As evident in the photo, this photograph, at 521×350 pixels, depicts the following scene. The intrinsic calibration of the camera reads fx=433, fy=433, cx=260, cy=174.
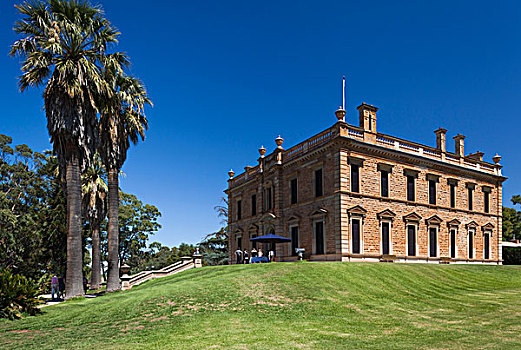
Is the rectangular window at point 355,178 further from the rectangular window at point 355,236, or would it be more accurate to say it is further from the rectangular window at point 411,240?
the rectangular window at point 411,240

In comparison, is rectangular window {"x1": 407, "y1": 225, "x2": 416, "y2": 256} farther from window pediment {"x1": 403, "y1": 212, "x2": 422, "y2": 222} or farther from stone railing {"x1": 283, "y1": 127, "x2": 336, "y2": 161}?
stone railing {"x1": 283, "y1": 127, "x2": 336, "y2": 161}

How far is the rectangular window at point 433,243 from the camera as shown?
33194 millimetres

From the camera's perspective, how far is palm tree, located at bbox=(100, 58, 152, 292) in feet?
87.6

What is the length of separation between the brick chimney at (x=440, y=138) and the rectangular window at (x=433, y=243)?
270 inches

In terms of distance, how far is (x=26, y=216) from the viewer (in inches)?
1437

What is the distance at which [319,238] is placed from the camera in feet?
101

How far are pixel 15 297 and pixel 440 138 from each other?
104ft

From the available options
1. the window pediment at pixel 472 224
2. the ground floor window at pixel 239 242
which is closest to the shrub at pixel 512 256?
the window pediment at pixel 472 224

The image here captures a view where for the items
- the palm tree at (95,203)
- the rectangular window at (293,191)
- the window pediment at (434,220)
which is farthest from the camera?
the rectangular window at (293,191)

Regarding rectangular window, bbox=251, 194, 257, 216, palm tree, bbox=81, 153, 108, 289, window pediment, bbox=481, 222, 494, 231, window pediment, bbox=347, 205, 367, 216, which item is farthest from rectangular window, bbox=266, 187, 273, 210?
window pediment, bbox=481, 222, 494, 231

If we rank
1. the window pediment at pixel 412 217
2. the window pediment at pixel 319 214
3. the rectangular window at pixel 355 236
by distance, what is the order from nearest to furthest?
the rectangular window at pixel 355 236 < the window pediment at pixel 319 214 < the window pediment at pixel 412 217

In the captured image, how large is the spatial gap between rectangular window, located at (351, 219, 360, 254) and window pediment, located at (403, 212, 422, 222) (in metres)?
4.67

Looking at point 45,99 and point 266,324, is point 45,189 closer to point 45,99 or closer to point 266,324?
point 45,99

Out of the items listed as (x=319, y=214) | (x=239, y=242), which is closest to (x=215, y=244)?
(x=239, y=242)
